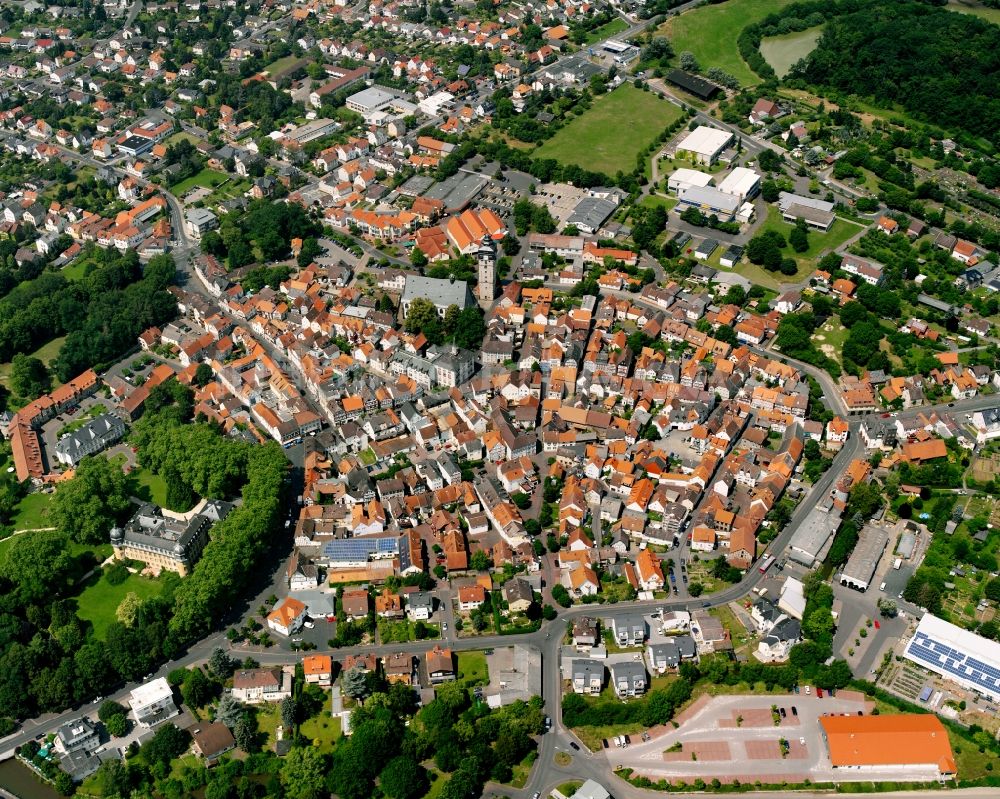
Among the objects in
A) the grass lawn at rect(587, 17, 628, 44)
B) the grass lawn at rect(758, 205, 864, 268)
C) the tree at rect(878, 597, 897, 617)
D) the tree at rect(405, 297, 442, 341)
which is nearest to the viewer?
Result: the tree at rect(878, 597, 897, 617)

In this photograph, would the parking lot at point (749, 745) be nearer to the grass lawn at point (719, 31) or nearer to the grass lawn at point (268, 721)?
the grass lawn at point (268, 721)

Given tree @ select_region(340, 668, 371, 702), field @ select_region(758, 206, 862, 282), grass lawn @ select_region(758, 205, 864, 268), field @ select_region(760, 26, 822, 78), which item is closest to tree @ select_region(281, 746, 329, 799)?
tree @ select_region(340, 668, 371, 702)

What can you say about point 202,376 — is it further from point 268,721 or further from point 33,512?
point 268,721

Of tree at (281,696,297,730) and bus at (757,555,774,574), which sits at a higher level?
bus at (757,555,774,574)

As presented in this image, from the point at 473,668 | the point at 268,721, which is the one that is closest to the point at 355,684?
the point at 268,721

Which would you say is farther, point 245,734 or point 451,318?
point 451,318

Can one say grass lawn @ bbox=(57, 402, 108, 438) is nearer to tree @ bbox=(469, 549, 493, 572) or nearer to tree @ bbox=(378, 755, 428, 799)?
tree @ bbox=(469, 549, 493, 572)

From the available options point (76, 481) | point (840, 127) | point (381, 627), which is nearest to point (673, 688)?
point (381, 627)
